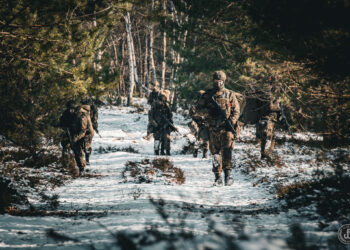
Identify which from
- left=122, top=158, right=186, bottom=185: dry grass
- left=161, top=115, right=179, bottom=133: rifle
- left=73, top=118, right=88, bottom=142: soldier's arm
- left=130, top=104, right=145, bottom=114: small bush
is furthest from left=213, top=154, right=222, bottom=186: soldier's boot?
left=130, top=104, right=145, bottom=114: small bush

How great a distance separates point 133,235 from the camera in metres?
2.84

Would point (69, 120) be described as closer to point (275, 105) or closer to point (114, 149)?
point (114, 149)

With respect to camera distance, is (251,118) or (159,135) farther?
(159,135)

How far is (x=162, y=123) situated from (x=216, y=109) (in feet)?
16.5

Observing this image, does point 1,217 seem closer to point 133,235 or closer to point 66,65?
point 133,235

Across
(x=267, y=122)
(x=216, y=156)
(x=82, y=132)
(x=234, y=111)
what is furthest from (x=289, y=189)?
(x=82, y=132)

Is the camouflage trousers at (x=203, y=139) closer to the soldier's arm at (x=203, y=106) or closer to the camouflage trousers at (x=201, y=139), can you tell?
the camouflage trousers at (x=201, y=139)

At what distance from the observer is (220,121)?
6543 millimetres

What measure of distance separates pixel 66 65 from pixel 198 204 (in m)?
3.83

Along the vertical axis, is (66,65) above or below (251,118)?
above

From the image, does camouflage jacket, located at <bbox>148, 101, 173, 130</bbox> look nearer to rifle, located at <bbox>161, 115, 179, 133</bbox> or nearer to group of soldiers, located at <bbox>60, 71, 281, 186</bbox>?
rifle, located at <bbox>161, 115, 179, 133</bbox>

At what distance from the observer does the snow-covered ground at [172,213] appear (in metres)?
2.79

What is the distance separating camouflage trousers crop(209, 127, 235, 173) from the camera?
6.48 metres

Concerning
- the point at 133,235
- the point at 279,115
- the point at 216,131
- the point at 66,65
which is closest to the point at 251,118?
the point at 279,115
